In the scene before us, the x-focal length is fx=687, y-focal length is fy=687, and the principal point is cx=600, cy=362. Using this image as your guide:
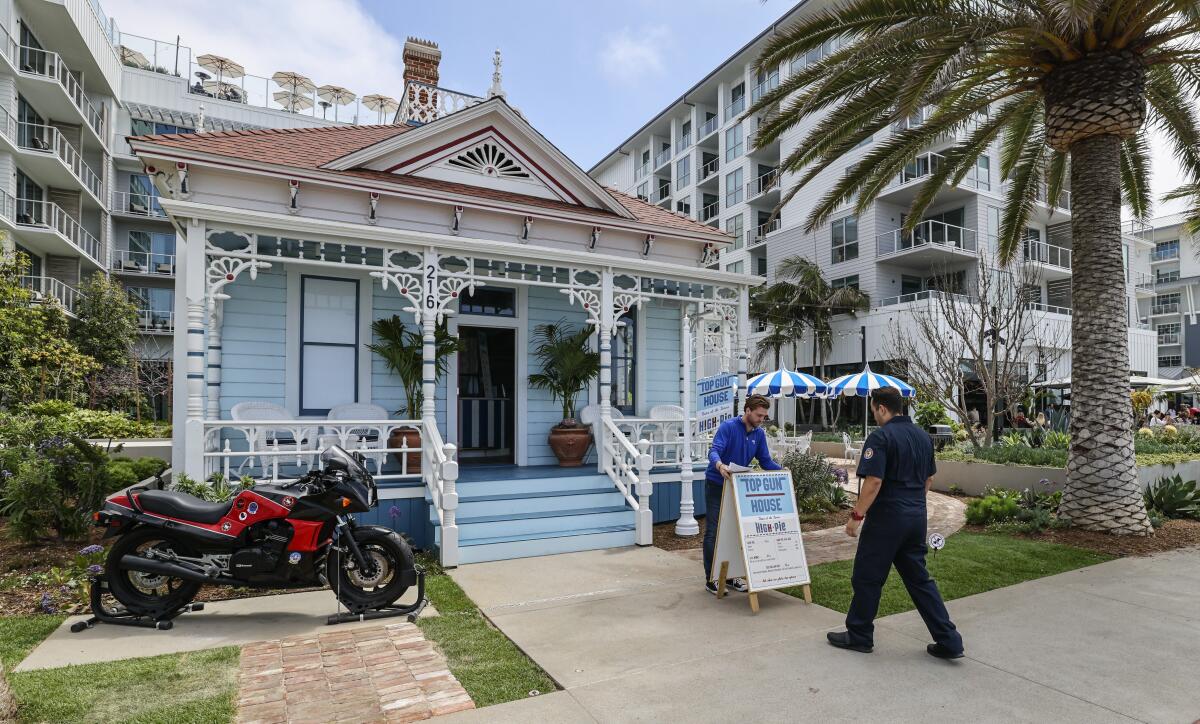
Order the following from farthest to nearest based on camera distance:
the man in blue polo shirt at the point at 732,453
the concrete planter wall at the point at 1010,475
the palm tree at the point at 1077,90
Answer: the concrete planter wall at the point at 1010,475
the palm tree at the point at 1077,90
the man in blue polo shirt at the point at 732,453

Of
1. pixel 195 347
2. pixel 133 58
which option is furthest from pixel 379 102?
pixel 195 347

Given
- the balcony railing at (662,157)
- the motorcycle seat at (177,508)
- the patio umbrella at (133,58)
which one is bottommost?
the motorcycle seat at (177,508)

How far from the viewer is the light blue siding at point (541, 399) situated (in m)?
11.0

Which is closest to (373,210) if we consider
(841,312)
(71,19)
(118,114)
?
(71,19)

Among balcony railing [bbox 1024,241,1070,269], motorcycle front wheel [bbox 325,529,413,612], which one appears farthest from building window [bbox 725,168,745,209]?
motorcycle front wheel [bbox 325,529,413,612]

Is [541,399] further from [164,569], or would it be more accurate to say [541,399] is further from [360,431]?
[164,569]

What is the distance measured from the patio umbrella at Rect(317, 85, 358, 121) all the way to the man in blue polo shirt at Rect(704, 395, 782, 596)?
41584mm

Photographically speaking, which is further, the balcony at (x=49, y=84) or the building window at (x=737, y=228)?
the building window at (x=737, y=228)

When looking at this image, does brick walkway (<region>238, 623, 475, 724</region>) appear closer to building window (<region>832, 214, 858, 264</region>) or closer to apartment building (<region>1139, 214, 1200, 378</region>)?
building window (<region>832, 214, 858, 264</region>)

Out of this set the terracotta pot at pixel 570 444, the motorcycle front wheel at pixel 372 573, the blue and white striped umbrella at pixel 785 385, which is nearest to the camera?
the motorcycle front wheel at pixel 372 573

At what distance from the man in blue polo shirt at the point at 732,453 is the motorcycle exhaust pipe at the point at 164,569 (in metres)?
4.11

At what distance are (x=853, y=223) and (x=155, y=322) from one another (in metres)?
31.7

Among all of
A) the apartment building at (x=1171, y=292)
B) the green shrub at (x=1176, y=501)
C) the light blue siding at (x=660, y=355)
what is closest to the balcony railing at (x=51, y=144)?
the light blue siding at (x=660, y=355)

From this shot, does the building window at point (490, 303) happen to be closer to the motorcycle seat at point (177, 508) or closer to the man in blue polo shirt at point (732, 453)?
the man in blue polo shirt at point (732, 453)
